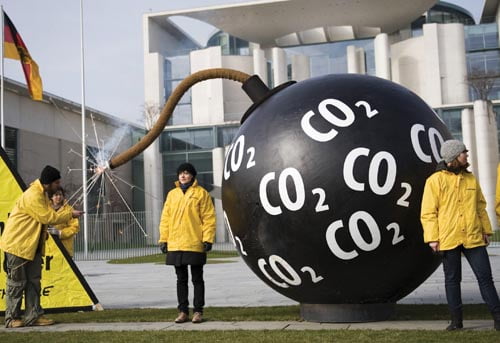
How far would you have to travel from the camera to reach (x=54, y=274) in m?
10.1

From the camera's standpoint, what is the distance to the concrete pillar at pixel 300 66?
52594 mm

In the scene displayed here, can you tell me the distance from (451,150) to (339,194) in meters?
1.24

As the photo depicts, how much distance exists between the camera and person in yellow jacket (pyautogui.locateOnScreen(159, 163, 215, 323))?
27.5ft

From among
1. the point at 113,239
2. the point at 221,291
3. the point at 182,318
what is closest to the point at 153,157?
the point at 113,239

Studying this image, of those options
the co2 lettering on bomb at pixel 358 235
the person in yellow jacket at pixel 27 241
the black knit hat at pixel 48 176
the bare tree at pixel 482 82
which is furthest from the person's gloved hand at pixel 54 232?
the bare tree at pixel 482 82

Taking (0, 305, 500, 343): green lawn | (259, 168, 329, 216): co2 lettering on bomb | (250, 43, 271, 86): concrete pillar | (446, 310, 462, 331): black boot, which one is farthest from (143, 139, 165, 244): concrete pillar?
(446, 310, 462, 331): black boot

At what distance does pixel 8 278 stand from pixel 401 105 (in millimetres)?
5693

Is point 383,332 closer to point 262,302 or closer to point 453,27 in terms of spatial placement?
point 262,302

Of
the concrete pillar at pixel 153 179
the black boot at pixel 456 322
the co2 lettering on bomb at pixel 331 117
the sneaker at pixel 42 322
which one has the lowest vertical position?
the sneaker at pixel 42 322

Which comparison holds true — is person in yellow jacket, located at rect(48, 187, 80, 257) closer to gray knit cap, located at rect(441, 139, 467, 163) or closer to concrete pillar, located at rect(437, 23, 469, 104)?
gray knit cap, located at rect(441, 139, 467, 163)

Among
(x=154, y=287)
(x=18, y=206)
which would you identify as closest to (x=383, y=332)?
(x=18, y=206)

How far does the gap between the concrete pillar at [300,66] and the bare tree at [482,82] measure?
40.9 feet

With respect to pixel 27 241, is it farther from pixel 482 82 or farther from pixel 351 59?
pixel 351 59

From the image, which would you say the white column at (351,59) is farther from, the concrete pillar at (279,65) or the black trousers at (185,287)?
the black trousers at (185,287)
